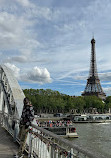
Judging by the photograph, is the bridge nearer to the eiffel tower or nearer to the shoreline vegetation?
the shoreline vegetation

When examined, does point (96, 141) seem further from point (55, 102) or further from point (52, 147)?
point (55, 102)

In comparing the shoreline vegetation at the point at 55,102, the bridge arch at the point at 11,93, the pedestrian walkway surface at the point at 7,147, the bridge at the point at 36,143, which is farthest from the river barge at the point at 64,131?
the shoreline vegetation at the point at 55,102

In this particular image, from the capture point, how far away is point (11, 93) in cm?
889

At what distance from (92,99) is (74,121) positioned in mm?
31839

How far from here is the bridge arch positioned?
7999 mm

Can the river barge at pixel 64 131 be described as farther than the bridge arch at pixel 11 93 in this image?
Yes

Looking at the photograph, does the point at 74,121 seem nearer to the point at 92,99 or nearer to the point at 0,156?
the point at 92,99

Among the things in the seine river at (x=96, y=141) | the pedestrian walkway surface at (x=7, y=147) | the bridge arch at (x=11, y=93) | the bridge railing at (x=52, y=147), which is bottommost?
the seine river at (x=96, y=141)

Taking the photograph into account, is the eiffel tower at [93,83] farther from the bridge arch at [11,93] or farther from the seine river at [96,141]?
the bridge arch at [11,93]

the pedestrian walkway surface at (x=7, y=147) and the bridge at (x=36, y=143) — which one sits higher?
the bridge at (x=36, y=143)

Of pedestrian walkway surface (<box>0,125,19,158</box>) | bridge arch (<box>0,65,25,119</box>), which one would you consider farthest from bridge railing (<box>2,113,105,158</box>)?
bridge arch (<box>0,65,25,119</box>)

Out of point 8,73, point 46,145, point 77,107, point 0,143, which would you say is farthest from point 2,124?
point 77,107

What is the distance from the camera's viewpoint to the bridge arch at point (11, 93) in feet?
26.2

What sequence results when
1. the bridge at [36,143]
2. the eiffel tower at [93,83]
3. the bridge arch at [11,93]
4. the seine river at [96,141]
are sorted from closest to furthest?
1. the bridge at [36,143]
2. the bridge arch at [11,93]
3. the seine river at [96,141]
4. the eiffel tower at [93,83]
